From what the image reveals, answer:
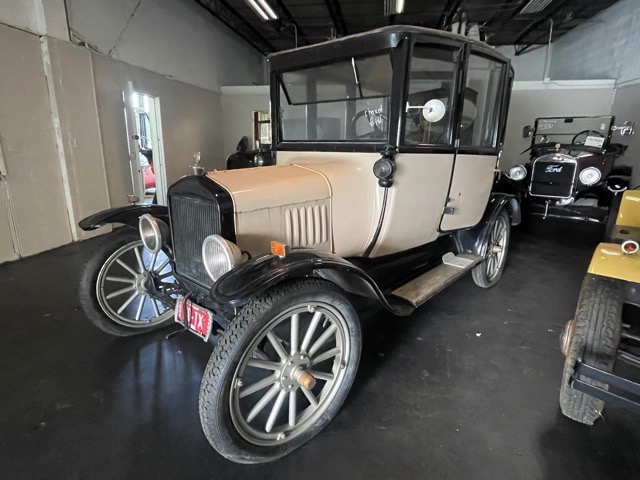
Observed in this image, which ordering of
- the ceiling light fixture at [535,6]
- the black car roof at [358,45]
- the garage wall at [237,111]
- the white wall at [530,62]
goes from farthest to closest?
the white wall at [530,62], the garage wall at [237,111], the ceiling light fixture at [535,6], the black car roof at [358,45]

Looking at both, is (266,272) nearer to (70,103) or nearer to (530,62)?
(70,103)

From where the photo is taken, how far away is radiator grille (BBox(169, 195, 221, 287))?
5.45ft

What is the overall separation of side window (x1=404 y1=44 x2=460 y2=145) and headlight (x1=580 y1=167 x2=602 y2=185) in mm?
4193

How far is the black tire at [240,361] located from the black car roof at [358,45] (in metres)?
1.42

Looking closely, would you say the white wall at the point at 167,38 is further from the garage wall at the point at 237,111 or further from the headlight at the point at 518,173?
the headlight at the point at 518,173

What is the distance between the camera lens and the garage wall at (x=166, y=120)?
17.2 feet

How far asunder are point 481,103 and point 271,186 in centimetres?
194

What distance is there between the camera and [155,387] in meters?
1.98

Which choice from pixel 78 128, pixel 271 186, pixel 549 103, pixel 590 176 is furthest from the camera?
pixel 549 103

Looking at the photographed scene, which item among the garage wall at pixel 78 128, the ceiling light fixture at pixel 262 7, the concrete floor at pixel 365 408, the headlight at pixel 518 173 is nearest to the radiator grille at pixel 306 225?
the concrete floor at pixel 365 408

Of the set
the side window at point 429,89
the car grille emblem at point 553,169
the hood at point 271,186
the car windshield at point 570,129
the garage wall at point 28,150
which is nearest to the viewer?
the hood at point 271,186

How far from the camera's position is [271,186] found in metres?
1.78

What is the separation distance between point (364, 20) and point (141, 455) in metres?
10.2

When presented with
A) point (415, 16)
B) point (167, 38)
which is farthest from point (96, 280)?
point (415, 16)
